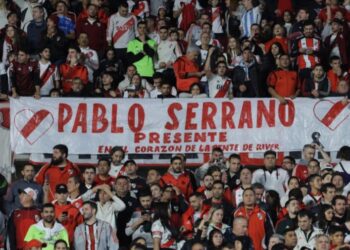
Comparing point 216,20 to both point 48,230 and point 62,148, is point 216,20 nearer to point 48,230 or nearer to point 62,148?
point 62,148

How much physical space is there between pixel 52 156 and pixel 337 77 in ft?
16.7

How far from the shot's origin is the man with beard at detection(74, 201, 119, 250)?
24.4m

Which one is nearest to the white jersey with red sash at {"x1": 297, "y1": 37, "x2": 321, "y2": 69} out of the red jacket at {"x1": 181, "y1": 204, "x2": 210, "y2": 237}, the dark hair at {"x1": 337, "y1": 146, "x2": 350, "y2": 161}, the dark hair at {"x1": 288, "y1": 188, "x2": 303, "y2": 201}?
the dark hair at {"x1": 337, "y1": 146, "x2": 350, "y2": 161}

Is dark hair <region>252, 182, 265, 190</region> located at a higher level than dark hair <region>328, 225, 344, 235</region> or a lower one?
higher

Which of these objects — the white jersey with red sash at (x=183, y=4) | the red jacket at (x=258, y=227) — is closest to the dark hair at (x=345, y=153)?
the red jacket at (x=258, y=227)

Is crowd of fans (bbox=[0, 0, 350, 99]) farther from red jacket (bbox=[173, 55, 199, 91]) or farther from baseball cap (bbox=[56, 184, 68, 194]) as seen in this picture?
baseball cap (bbox=[56, 184, 68, 194])

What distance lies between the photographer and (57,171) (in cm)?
2636

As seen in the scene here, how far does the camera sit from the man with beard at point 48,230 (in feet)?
79.4

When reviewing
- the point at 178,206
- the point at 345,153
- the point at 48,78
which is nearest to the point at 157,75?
the point at 48,78

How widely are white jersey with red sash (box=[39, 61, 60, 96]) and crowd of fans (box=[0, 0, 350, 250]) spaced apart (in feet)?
0.05

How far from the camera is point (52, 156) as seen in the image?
27297 mm

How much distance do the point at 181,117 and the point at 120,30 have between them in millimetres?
3244

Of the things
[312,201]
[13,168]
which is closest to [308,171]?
[312,201]

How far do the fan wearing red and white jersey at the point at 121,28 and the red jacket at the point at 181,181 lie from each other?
16.3 ft
